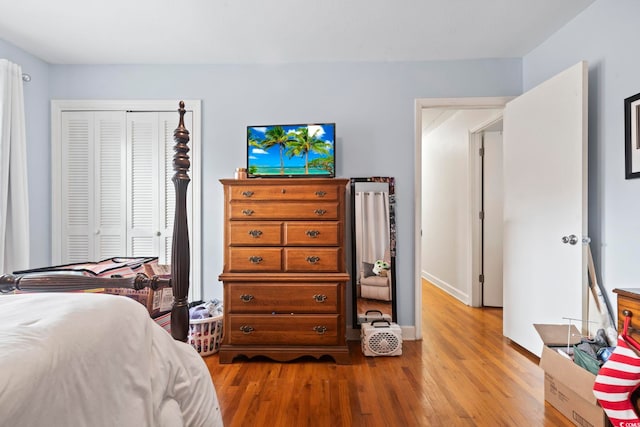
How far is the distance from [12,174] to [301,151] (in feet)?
7.57

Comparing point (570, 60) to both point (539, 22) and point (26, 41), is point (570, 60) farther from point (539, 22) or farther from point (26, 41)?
point (26, 41)

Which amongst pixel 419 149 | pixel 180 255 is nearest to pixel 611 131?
pixel 419 149

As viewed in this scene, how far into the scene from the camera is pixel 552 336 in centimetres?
215

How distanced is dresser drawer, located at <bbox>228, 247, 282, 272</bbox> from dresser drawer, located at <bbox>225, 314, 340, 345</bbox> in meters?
0.35

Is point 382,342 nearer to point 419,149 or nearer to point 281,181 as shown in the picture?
point 281,181

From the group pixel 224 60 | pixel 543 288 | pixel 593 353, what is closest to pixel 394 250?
pixel 543 288

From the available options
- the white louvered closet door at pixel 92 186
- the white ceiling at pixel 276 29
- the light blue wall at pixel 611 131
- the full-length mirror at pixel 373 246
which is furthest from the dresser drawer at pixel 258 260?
the light blue wall at pixel 611 131

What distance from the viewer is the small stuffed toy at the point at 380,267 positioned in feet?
10.0

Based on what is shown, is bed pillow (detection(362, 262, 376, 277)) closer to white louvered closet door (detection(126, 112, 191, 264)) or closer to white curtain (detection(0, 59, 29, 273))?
white louvered closet door (detection(126, 112, 191, 264))

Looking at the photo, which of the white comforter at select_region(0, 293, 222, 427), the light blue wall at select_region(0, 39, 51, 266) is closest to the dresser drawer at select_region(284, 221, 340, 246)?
the white comforter at select_region(0, 293, 222, 427)

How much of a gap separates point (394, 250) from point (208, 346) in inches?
69.7

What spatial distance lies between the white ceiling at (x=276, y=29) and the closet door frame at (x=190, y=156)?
386 millimetres

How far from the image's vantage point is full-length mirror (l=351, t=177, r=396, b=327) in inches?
120

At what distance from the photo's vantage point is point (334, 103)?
3.10 meters
